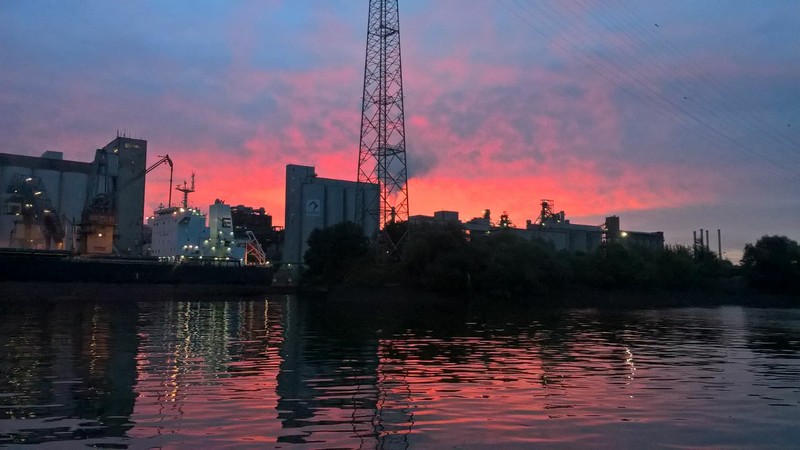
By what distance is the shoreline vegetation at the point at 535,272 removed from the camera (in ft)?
220

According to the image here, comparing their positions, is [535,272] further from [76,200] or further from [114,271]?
[76,200]

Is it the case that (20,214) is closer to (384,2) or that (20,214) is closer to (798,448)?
(384,2)

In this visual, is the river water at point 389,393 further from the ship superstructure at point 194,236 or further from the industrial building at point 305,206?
the industrial building at point 305,206

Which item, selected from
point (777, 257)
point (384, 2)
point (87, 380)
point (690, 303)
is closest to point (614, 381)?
point (87, 380)

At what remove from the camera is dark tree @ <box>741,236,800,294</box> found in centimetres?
8512

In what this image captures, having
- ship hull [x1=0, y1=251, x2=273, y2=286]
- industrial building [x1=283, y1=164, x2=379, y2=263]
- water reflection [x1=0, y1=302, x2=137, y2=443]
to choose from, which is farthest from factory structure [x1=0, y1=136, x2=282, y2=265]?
water reflection [x1=0, y1=302, x2=137, y2=443]

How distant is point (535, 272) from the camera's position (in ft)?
220

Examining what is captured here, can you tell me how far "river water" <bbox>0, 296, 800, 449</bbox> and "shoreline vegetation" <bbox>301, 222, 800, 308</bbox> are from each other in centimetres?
4262

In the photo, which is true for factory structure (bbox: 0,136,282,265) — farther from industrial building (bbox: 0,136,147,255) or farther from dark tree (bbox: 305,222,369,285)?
dark tree (bbox: 305,222,369,285)

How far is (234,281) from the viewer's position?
77.2 m

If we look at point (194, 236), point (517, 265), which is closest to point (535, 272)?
point (517, 265)

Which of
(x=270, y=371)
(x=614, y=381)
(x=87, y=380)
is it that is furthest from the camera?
(x=270, y=371)

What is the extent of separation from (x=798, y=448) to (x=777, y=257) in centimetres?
9044

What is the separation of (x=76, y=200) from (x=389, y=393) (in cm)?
9879
